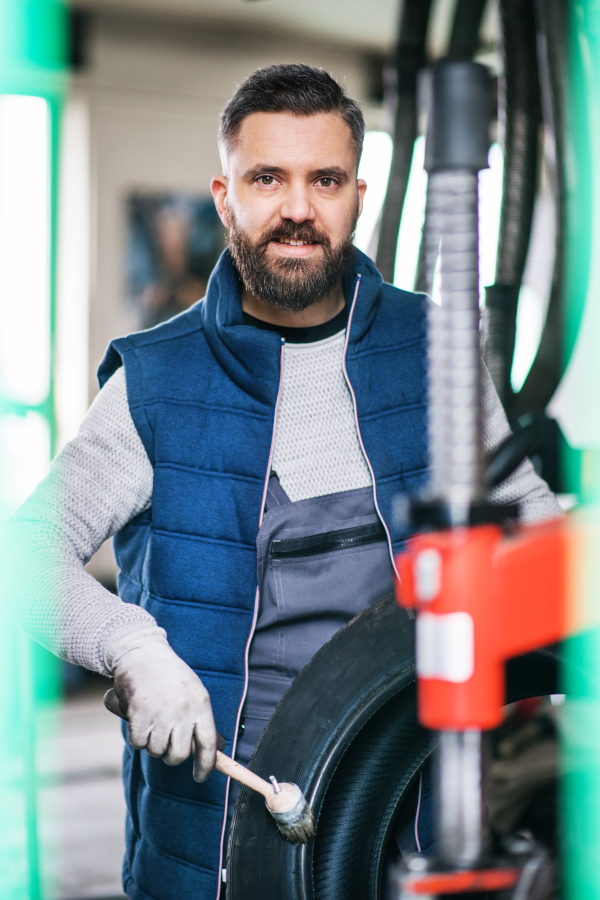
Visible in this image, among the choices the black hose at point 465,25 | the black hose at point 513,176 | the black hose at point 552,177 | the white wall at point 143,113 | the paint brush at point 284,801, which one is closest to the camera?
the paint brush at point 284,801

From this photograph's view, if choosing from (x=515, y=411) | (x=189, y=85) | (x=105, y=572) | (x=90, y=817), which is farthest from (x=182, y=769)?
(x=189, y=85)

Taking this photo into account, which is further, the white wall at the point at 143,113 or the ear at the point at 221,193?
the white wall at the point at 143,113

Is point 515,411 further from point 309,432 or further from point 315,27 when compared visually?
point 315,27

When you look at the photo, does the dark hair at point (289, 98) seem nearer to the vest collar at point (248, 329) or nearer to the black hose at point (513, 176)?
the vest collar at point (248, 329)

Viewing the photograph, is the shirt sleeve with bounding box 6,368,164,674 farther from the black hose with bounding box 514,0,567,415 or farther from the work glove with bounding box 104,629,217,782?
the black hose with bounding box 514,0,567,415

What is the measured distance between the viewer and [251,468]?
1161 mm

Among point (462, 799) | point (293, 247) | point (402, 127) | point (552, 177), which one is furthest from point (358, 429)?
point (402, 127)

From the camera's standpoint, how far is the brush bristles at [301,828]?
2.88ft

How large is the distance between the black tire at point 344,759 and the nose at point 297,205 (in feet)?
1.62

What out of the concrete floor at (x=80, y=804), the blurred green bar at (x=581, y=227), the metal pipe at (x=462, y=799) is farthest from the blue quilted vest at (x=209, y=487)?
the concrete floor at (x=80, y=804)

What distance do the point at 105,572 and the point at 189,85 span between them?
2403 mm

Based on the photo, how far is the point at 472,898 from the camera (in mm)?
770

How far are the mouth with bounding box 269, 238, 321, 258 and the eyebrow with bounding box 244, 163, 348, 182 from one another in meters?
0.08

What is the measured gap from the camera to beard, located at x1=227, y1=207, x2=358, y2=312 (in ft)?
3.91
